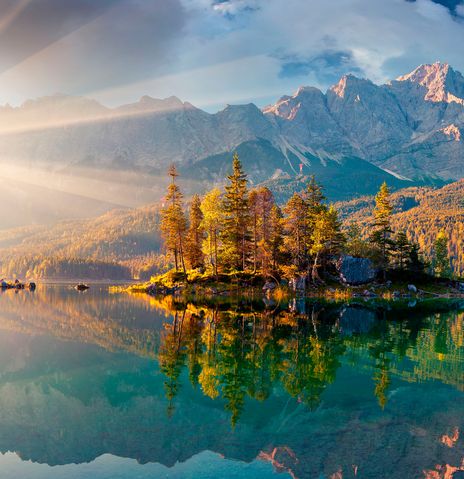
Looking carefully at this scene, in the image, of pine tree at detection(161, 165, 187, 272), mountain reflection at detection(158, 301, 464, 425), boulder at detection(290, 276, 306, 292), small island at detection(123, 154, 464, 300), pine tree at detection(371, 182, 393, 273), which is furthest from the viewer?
pine tree at detection(161, 165, 187, 272)

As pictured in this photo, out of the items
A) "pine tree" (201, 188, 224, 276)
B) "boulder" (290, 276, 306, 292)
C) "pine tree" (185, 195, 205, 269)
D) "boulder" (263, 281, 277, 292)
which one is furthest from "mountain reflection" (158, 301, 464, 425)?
"pine tree" (185, 195, 205, 269)

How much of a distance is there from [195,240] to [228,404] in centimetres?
7698

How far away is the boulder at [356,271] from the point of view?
84.5m

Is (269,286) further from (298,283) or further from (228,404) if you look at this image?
(228,404)

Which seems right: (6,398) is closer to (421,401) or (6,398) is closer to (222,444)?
(222,444)

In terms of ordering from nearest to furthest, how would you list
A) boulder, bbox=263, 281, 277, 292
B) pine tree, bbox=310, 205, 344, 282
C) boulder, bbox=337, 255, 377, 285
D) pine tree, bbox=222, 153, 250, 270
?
boulder, bbox=263, 281, 277, 292 → pine tree, bbox=310, 205, 344, 282 → pine tree, bbox=222, 153, 250, 270 → boulder, bbox=337, 255, 377, 285

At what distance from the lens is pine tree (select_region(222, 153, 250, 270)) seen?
84.0 metres

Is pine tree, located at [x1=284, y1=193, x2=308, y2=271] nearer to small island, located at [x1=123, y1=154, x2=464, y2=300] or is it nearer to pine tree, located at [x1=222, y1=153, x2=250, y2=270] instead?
small island, located at [x1=123, y1=154, x2=464, y2=300]

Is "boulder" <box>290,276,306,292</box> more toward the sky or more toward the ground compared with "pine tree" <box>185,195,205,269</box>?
more toward the ground

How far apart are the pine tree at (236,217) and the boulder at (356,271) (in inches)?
774

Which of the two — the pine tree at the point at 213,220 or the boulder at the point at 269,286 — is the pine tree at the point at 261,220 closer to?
the boulder at the point at 269,286

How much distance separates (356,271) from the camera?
8481 centimetres

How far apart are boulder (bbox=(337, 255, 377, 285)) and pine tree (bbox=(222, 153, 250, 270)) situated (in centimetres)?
1965

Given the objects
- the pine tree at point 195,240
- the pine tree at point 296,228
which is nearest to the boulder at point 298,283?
the pine tree at point 296,228
